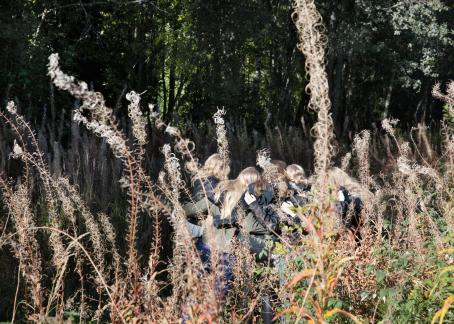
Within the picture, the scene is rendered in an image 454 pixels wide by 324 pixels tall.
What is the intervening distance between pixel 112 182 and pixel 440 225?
345cm

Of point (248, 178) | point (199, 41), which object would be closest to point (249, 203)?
point (248, 178)

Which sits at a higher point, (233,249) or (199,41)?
(199,41)

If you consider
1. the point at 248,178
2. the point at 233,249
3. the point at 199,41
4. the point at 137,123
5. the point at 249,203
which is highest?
the point at 199,41

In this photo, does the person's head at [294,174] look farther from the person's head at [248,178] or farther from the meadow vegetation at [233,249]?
the meadow vegetation at [233,249]

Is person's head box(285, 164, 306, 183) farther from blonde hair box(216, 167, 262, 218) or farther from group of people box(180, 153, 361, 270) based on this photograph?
blonde hair box(216, 167, 262, 218)

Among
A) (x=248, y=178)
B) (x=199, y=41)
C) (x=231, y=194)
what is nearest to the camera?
(x=231, y=194)

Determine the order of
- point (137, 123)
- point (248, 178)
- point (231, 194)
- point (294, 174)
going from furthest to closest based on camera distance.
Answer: point (294, 174) < point (248, 178) < point (231, 194) < point (137, 123)

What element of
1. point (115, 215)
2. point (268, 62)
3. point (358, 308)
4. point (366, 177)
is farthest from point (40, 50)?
point (268, 62)

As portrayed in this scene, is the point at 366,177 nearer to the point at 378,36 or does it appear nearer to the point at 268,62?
the point at 378,36

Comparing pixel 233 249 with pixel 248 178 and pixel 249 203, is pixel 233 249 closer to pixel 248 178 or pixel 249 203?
pixel 249 203

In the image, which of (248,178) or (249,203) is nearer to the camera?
(249,203)

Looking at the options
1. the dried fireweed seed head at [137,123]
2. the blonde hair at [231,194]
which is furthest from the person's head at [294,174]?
the dried fireweed seed head at [137,123]

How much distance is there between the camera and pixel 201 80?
65.3ft

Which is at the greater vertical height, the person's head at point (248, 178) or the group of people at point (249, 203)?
the person's head at point (248, 178)
